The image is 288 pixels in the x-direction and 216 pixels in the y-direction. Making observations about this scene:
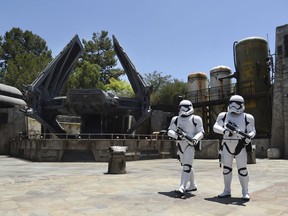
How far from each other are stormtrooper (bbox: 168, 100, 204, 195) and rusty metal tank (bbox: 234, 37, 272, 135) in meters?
19.2

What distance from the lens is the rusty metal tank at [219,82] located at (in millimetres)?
31578

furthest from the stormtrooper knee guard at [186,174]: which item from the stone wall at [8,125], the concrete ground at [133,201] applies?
the stone wall at [8,125]

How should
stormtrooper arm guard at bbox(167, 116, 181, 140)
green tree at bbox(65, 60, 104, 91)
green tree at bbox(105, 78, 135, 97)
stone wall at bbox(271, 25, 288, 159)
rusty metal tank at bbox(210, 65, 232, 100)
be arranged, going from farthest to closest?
green tree at bbox(105, 78, 135, 97) → green tree at bbox(65, 60, 104, 91) → rusty metal tank at bbox(210, 65, 232, 100) → stone wall at bbox(271, 25, 288, 159) → stormtrooper arm guard at bbox(167, 116, 181, 140)

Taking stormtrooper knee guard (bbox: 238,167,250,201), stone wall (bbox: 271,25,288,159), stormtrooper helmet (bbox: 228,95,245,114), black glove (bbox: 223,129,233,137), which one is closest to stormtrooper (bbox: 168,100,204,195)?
black glove (bbox: 223,129,233,137)

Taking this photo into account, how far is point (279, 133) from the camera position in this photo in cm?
2081

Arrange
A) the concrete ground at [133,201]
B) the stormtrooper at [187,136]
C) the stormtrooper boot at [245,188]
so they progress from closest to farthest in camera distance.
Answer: the concrete ground at [133,201] < the stormtrooper boot at [245,188] < the stormtrooper at [187,136]

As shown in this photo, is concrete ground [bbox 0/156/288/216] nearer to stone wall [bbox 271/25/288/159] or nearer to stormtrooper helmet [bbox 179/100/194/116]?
stormtrooper helmet [bbox 179/100/194/116]

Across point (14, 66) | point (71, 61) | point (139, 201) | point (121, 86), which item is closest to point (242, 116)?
point (139, 201)

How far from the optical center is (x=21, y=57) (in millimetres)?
44031

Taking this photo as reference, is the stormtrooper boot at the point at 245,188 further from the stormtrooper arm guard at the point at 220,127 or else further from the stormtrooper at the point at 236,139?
the stormtrooper arm guard at the point at 220,127

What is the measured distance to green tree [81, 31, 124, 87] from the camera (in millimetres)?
55969

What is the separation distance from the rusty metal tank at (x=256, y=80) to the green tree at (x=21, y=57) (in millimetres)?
29615

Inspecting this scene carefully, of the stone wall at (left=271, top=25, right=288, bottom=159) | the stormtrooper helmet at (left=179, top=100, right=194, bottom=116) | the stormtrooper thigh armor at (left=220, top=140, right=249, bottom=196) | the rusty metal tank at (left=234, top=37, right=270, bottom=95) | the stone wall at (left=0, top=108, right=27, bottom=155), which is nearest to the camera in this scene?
the stormtrooper thigh armor at (left=220, top=140, right=249, bottom=196)

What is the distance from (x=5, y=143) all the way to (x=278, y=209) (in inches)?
1059
